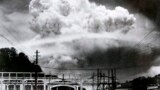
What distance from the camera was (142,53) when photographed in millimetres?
3422

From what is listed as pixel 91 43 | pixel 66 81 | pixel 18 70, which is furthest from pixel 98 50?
Result: pixel 18 70

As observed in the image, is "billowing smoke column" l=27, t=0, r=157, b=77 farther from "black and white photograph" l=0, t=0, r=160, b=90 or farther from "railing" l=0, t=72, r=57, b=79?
"railing" l=0, t=72, r=57, b=79

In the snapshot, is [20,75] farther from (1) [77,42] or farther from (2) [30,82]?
(1) [77,42]

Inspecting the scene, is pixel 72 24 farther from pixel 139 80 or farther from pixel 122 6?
pixel 139 80

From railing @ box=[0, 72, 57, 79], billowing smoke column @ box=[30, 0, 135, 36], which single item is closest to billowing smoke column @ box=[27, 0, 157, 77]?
billowing smoke column @ box=[30, 0, 135, 36]

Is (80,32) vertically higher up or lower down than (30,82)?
higher up

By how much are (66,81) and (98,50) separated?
13.3 inches

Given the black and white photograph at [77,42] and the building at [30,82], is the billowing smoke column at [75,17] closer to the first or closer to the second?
the black and white photograph at [77,42]

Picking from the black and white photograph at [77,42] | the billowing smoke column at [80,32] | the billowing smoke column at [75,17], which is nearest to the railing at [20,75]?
the black and white photograph at [77,42]

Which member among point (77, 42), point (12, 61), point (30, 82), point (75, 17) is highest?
point (75, 17)

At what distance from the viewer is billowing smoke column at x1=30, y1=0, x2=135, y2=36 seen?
10.6ft

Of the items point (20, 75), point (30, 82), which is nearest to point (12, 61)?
point (20, 75)

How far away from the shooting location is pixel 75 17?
3.28 meters

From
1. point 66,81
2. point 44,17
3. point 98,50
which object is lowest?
point 66,81
